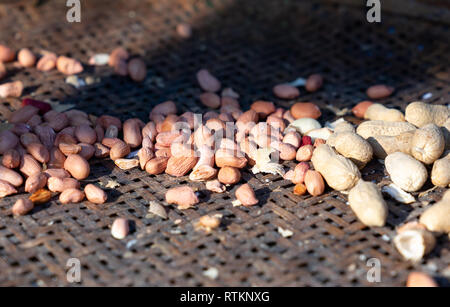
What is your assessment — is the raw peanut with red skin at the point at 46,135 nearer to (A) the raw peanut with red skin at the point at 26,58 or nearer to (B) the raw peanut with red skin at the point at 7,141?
(B) the raw peanut with red skin at the point at 7,141

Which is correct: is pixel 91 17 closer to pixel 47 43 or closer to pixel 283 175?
pixel 47 43

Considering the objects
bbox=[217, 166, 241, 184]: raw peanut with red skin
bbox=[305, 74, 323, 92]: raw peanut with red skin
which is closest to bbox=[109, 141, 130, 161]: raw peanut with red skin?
bbox=[217, 166, 241, 184]: raw peanut with red skin

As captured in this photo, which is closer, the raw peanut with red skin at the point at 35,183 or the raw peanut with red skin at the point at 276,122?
the raw peanut with red skin at the point at 35,183

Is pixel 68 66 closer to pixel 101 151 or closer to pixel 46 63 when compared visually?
pixel 46 63

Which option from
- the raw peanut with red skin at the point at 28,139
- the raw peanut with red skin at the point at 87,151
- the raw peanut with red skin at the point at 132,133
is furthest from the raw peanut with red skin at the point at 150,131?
the raw peanut with red skin at the point at 28,139

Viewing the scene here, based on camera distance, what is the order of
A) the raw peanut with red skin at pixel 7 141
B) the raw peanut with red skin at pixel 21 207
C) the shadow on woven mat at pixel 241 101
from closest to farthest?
the shadow on woven mat at pixel 241 101
the raw peanut with red skin at pixel 21 207
the raw peanut with red skin at pixel 7 141
